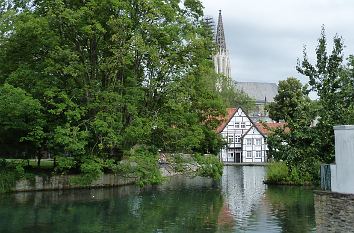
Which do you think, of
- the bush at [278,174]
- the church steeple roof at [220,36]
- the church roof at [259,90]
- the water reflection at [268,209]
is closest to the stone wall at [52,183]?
the water reflection at [268,209]

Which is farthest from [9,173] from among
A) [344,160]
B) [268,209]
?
[344,160]

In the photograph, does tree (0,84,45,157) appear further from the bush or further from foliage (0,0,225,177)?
the bush

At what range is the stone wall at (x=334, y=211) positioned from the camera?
1309cm

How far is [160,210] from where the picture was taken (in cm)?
2522

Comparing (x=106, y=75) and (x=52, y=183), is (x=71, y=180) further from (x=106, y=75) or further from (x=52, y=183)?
(x=106, y=75)

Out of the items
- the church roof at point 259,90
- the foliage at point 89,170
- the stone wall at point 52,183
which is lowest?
the stone wall at point 52,183

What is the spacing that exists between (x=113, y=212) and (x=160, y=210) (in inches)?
87.2

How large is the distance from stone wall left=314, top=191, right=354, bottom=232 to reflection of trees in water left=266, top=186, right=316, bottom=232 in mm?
5061

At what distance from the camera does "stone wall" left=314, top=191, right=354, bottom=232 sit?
13.1 m

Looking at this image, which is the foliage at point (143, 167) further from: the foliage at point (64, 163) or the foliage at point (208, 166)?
the foliage at point (64, 163)

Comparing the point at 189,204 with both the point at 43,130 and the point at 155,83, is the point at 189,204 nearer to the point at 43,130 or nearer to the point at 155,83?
the point at 155,83

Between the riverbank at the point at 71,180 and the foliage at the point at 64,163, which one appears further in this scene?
the riverbank at the point at 71,180

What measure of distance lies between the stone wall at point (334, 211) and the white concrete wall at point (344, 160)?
258 millimetres

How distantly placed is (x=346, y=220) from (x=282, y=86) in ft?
208
